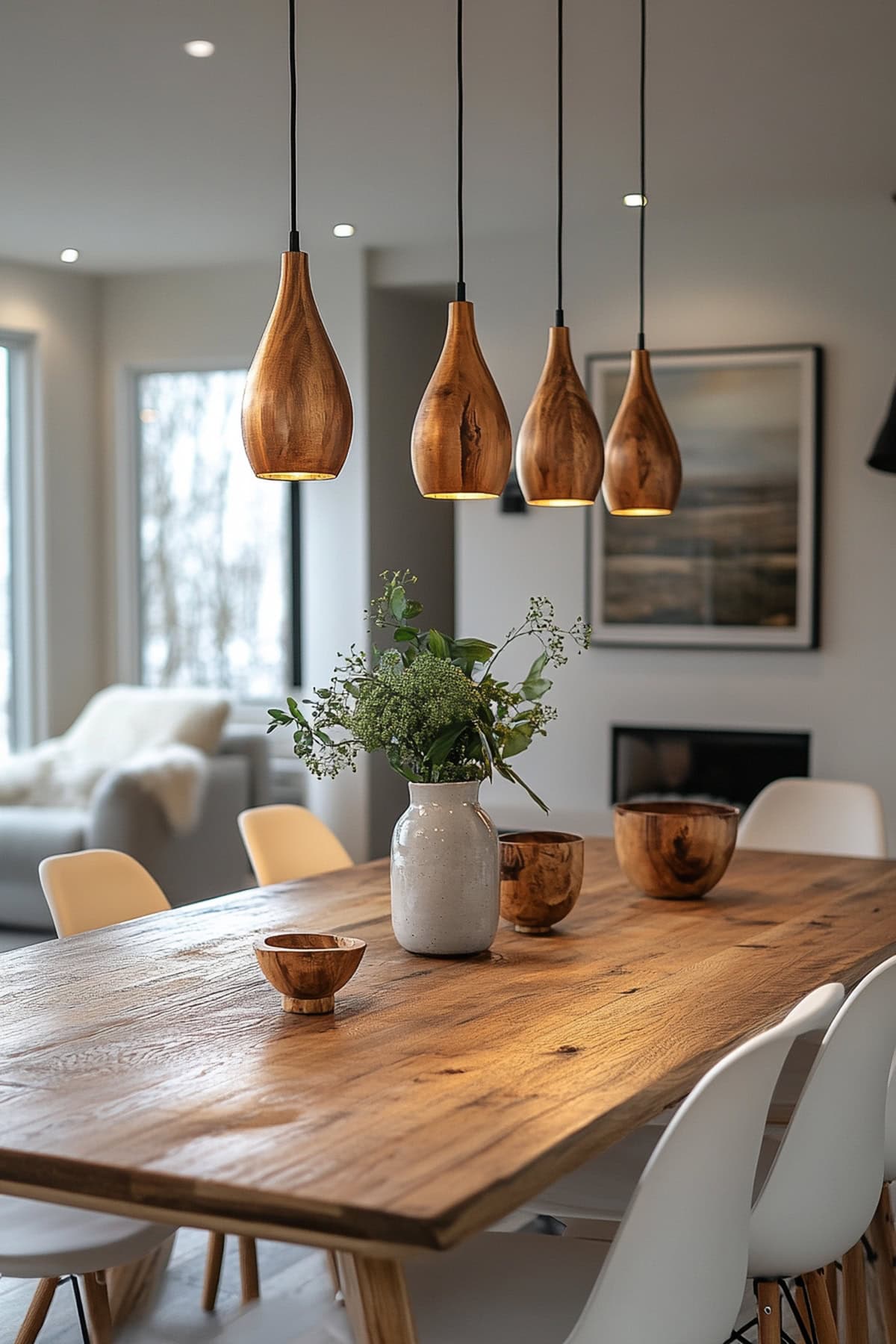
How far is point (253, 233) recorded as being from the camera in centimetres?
662

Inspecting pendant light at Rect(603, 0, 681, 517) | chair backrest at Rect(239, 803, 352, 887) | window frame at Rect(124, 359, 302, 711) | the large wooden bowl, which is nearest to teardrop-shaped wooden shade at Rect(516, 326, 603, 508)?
Result: pendant light at Rect(603, 0, 681, 517)

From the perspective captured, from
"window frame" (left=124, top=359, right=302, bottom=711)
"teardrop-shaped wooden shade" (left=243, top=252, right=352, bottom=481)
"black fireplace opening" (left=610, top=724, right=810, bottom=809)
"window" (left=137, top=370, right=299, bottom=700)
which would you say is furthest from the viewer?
"window frame" (left=124, top=359, right=302, bottom=711)

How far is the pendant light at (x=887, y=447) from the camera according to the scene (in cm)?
567

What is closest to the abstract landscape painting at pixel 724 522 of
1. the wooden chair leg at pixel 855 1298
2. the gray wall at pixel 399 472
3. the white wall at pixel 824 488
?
the white wall at pixel 824 488

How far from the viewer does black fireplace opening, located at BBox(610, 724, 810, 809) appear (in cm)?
621

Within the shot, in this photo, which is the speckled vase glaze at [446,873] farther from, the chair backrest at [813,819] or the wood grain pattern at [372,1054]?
the chair backrest at [813,819]

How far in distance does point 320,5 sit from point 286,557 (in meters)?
3.75

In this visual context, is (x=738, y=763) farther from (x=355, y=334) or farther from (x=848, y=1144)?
(x=848, y=1144)

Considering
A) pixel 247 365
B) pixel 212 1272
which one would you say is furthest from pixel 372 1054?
pixel 247 365

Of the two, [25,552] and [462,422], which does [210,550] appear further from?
[462,422]

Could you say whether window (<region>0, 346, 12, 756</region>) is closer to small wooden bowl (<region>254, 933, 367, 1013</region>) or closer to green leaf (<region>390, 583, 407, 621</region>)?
green leaf (<region>390, 583, 407, 621</region>)

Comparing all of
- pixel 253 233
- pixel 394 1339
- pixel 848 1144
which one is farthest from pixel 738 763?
pixel 394 1339

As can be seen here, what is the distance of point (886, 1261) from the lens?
8.35ft

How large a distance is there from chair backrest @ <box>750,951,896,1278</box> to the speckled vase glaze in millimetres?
667
